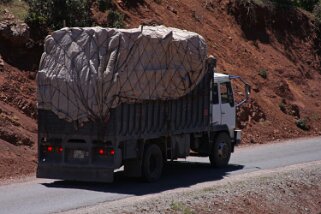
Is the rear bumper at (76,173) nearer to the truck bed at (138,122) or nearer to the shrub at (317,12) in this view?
the truck bed at (138,122)

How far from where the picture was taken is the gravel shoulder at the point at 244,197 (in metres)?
14.1

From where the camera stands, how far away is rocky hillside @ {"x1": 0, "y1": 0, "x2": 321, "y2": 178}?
23609mm

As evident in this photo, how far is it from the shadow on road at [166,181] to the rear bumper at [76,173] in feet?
0.89

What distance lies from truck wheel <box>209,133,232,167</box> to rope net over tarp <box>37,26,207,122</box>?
307cm

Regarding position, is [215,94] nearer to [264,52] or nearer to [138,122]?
[138,122]

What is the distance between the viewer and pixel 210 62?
19.5 meters

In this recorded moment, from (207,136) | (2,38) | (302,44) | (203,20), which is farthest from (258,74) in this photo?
(207,136)

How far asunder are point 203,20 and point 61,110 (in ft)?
75.4

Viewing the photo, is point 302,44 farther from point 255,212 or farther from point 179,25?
point 255,212

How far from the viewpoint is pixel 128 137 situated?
16.8 meters

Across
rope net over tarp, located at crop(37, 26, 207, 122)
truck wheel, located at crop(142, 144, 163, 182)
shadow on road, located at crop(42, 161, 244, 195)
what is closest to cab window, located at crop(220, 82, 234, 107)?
shadow on road, located at crop(42, 161, 244, 195)

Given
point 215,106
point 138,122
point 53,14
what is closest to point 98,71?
point 138,122

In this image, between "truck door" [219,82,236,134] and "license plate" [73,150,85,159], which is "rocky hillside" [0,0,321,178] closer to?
"license plate" [73,150,85,159]

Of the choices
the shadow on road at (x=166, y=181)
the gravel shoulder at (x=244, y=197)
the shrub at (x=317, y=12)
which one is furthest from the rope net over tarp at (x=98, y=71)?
the shrub at (x=317, y=12)
